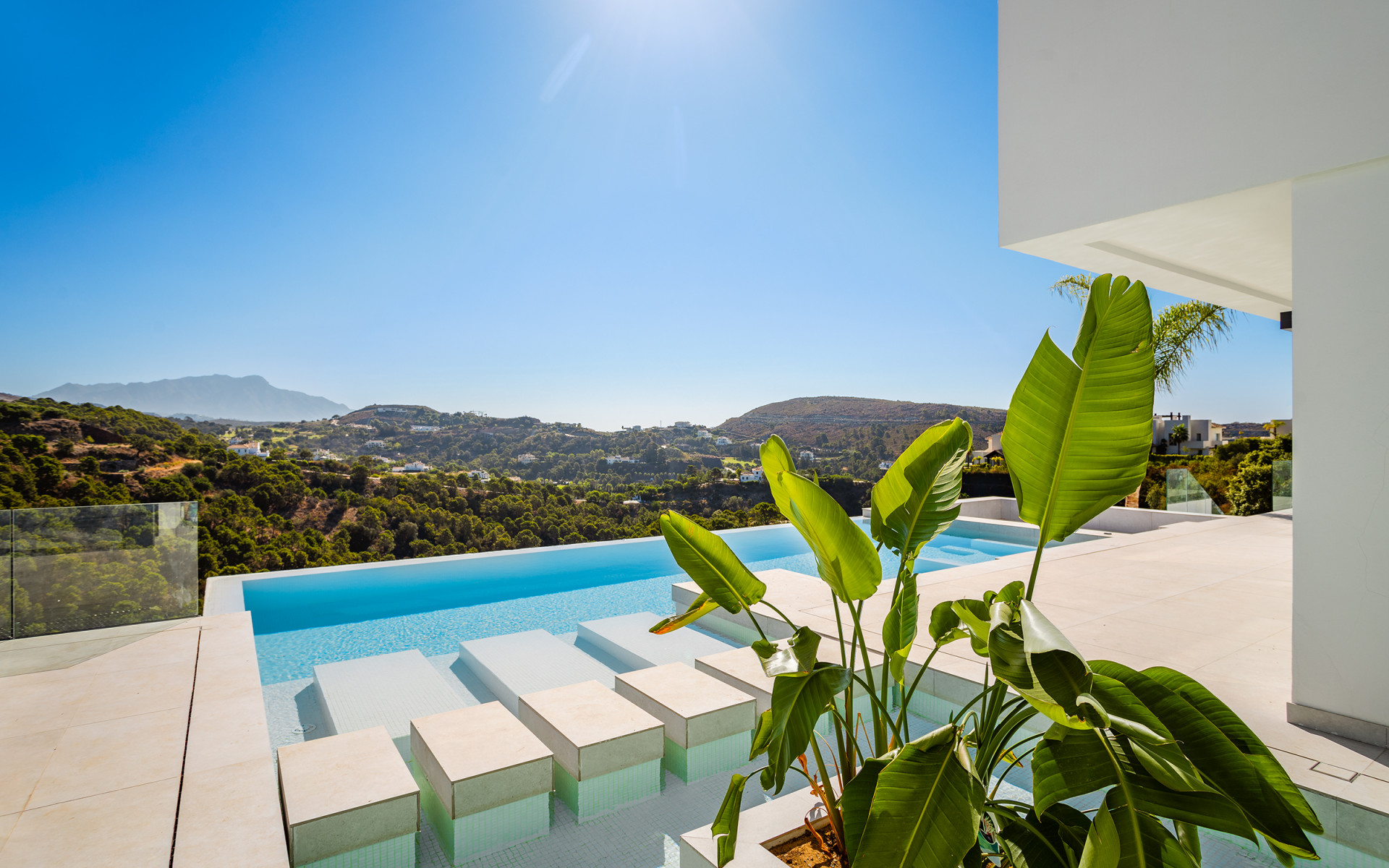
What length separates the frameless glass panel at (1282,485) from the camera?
29.7 feet

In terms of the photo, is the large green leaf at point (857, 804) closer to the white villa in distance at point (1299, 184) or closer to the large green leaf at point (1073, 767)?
the large green leaf at point (1073, 767)

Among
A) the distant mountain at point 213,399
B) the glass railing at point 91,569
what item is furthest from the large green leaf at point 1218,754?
the distant mountain at point 213,399

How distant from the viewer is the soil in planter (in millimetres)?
1798

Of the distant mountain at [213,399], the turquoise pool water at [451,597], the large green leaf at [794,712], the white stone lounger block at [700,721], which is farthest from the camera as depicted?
the distant mountain at [213,399]

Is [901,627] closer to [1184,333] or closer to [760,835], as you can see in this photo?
[760,835]

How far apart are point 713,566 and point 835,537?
386 millimetres

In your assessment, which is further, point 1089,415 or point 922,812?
point 1089,415

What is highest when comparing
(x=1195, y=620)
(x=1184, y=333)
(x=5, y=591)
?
(x=1184, y=333)

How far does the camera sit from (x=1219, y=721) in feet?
3.94

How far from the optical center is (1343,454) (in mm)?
2549

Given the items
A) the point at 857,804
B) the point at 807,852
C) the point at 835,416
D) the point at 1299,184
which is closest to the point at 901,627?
the point at 857,804

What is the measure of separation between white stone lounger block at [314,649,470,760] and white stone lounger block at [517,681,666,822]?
965 mm

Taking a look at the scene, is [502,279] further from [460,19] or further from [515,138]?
[460,19]

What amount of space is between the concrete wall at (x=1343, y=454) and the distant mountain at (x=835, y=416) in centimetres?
2050
